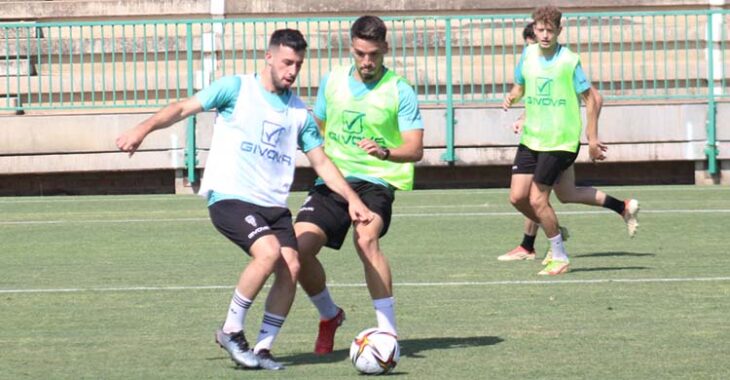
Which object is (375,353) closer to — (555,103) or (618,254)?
(555,103)

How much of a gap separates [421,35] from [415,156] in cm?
1334

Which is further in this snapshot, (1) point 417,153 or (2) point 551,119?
(2) point 551,119

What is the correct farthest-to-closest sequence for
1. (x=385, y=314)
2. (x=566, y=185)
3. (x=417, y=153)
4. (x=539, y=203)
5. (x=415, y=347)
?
(x=566, y=185), (x=539, y=203), (x=415, y=347), (x=417, y=153), (x=385, y=314)

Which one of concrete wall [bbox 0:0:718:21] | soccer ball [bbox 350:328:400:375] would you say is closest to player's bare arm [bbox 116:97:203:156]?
soccer ball [bbox 350:328:400:375]

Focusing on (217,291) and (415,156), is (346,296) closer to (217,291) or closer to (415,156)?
(217,291)

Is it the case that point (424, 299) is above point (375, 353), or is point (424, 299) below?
below

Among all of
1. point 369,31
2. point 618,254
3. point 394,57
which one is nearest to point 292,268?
point 369,31

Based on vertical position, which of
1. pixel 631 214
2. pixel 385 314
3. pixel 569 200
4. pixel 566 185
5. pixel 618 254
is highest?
pixel 566 185

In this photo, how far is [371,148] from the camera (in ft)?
25.9

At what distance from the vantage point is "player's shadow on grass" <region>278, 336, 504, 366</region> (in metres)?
8.09

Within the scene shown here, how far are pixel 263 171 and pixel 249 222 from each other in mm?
269

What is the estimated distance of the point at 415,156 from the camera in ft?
27.1

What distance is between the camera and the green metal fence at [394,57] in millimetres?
20906

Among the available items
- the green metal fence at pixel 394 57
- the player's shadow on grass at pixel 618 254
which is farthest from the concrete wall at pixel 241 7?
the player's shadow on grass at pixel 618 254
